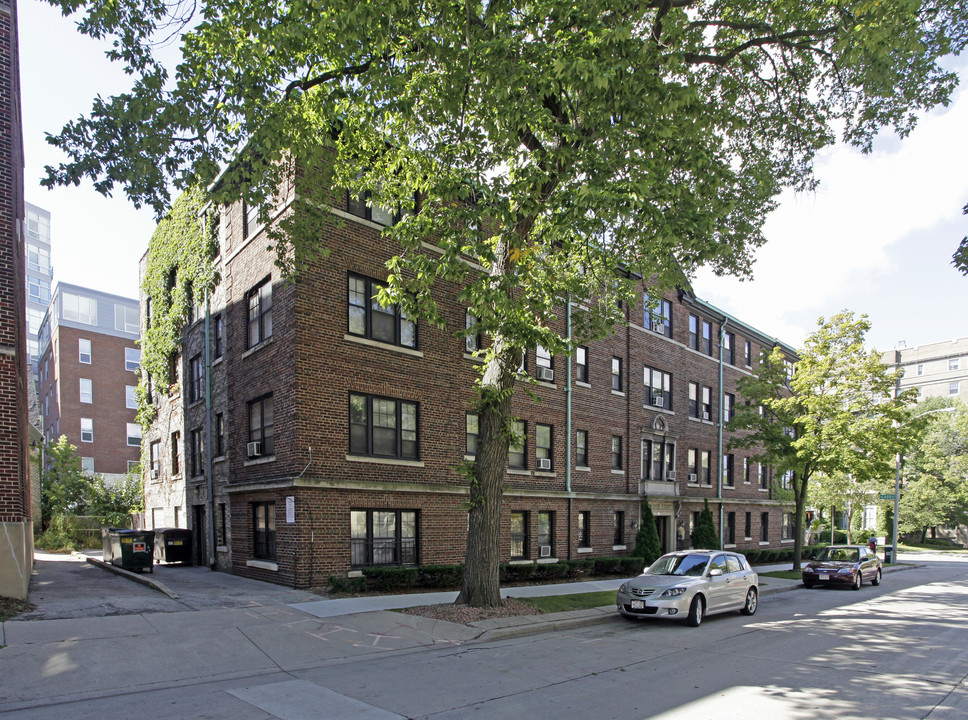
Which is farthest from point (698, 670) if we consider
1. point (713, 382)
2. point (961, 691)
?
point (713, 382)

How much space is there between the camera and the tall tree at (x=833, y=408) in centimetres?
2622

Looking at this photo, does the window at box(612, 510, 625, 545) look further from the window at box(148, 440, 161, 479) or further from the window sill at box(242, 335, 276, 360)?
the window at box(148, 440, 161, 479)

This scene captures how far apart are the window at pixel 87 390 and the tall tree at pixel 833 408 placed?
1664 inches

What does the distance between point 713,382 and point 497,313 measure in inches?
992

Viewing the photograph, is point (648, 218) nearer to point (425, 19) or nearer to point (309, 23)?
point (425, 19)

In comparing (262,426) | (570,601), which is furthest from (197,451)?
(570,601)

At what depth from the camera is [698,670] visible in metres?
9.33

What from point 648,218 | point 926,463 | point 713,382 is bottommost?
point 926,463

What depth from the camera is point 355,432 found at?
16.9 m

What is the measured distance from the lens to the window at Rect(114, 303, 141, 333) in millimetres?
49969

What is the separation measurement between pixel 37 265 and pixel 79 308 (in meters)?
45.9

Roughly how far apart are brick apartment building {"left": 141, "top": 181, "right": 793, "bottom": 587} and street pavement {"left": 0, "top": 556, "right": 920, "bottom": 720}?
244cm

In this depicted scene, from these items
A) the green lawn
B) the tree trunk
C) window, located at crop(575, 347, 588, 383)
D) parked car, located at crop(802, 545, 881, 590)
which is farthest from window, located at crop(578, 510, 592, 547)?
the tree trunk

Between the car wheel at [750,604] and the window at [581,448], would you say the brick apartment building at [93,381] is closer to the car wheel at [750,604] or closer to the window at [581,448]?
the window at [581,448]
